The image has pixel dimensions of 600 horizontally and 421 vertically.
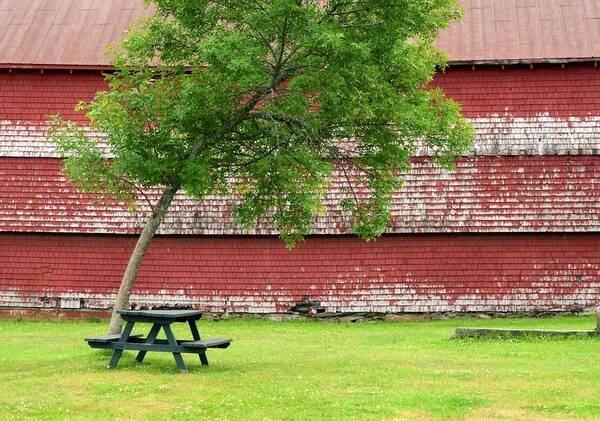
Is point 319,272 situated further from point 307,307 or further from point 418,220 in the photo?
point 418,220

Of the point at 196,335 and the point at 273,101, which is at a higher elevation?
the point at 273,101

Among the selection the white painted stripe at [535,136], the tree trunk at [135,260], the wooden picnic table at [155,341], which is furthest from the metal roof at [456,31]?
the wooden picnic table at [155,341]

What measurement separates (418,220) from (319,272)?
251cm

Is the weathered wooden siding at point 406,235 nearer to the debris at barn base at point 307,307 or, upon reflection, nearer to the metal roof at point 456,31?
the debris at barn base at point 307,307

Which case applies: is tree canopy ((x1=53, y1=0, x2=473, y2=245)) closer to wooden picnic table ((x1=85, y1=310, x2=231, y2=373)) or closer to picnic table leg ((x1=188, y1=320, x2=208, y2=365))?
picnic table leg ((x1=188, y1=320, x2=208, y2=365))

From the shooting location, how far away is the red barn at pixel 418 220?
2494 centimetres

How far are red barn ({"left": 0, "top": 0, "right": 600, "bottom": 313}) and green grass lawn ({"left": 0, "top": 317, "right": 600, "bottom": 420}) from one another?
14.2 ft

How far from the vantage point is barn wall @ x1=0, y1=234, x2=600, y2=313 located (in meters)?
25.0

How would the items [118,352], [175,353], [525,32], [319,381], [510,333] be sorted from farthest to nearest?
1. [525,32]
2. [510,333]
3. [118,352]
4. [175,353]
5. [319,381]

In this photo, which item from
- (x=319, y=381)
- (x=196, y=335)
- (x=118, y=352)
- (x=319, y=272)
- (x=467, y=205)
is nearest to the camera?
(x=319, y=381)

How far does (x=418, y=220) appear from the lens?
82.5 ft

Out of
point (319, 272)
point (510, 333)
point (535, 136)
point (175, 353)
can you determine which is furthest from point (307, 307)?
point (175, 353)

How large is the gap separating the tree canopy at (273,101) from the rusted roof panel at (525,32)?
800 centimetres

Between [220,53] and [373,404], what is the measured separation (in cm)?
564
